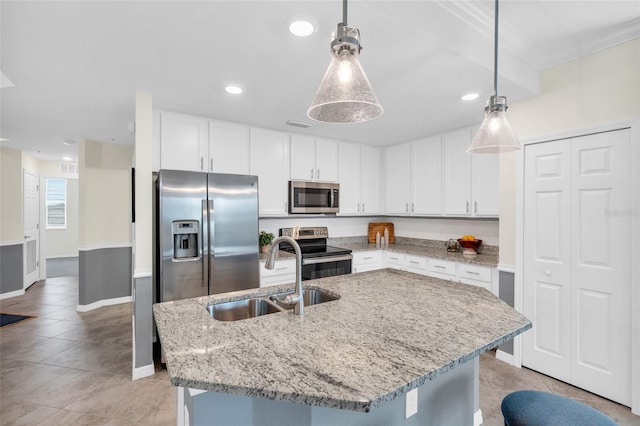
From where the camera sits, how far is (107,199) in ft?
15.3

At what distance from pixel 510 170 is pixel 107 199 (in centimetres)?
530

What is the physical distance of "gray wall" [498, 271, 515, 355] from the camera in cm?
279

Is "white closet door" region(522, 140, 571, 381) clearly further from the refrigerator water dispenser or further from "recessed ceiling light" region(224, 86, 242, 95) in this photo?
the refrigerator water dispenser

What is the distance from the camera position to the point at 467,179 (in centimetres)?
355

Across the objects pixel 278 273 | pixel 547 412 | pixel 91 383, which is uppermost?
pixel 278 273

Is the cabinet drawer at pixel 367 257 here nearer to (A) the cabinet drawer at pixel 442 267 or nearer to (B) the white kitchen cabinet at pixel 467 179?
(A) the cabinet drawer at pixel 442 267

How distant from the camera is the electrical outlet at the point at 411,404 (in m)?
1.35

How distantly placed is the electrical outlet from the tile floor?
1069 mm

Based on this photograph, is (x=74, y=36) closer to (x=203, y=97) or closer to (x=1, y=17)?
(x=1, y=17)

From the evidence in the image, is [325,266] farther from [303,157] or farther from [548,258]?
[548,258]

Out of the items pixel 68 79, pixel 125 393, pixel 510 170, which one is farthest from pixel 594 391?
pixel 68 79

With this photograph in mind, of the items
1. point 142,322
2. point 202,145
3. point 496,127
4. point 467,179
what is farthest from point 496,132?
point 142,322

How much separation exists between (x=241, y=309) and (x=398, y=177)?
10.8 feet

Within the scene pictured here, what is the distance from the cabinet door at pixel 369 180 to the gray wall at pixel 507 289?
6.66 ft
